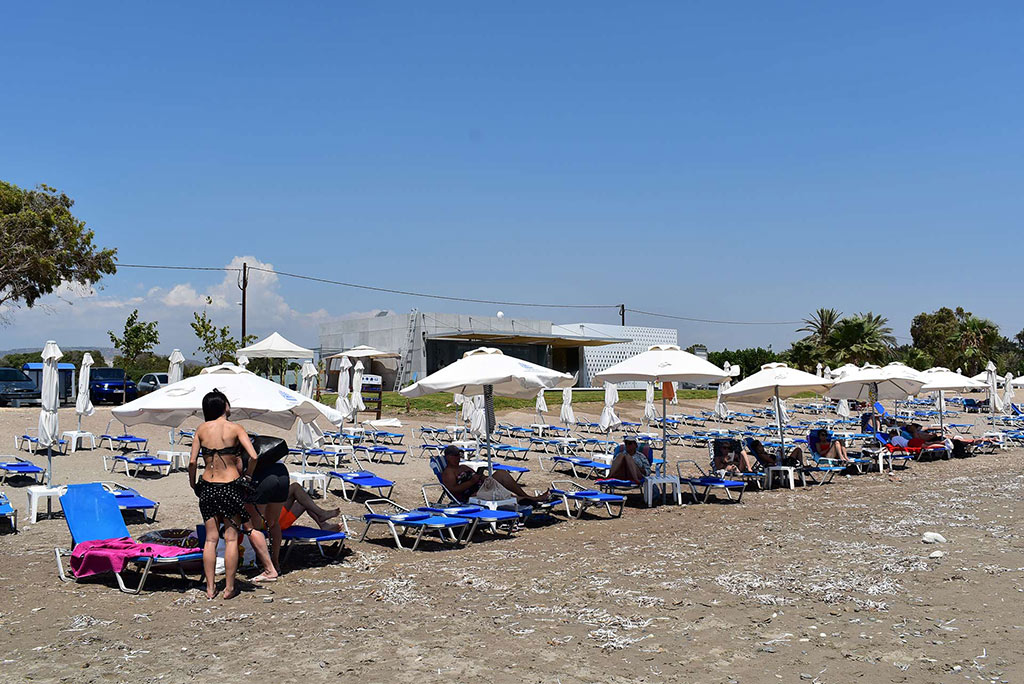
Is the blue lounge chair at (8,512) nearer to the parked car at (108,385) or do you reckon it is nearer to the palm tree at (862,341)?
the parked car at (108,385)

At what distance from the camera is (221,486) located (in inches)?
Result: 241

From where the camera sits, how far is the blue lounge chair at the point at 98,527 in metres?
6.23

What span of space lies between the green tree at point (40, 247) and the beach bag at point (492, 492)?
24.3 meters

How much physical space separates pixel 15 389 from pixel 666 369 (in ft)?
74.7

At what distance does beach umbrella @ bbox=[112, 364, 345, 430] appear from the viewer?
7.16 metres

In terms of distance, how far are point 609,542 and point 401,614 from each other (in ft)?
11.2

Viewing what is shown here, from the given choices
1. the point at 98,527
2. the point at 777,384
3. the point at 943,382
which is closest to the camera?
the point at 98,527

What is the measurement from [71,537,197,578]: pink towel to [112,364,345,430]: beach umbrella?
1.20 metres

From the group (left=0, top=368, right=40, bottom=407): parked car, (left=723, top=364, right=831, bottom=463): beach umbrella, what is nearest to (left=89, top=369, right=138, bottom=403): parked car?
(left=0, top=368, right=40, bottom=407): parked car

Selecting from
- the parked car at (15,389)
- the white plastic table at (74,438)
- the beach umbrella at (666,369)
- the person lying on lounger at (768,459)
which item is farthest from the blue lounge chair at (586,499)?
the parked car at (15,389)

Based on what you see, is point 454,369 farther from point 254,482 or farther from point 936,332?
point 936,332

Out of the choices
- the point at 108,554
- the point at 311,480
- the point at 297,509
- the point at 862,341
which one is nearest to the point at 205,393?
the point at 297,509

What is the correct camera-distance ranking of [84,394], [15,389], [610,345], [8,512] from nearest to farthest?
1. [8,512]
2. [84,394]
3. [15,389]
4. [610,345]

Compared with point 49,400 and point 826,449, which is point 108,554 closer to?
point 49,400
